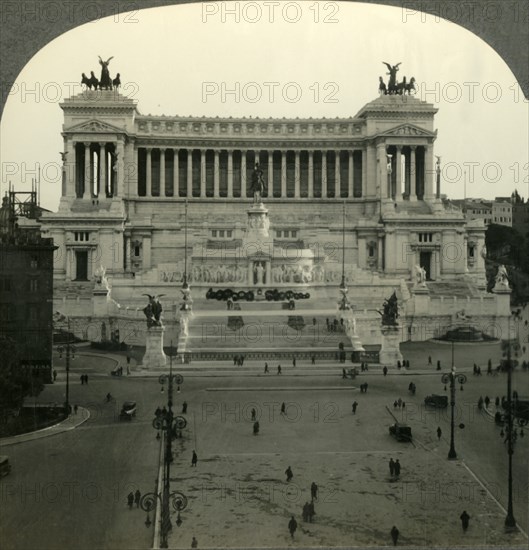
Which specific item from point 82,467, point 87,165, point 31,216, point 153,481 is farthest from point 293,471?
point 87,165

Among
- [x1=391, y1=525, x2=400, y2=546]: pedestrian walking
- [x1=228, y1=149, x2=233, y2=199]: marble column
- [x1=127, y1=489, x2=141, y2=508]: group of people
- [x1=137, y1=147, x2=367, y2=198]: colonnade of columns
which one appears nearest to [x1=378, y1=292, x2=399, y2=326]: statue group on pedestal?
[x1=127, y1=489, x2=141, y2=508]: group of people

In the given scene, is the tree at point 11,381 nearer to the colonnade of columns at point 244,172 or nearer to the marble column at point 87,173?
the marble column at point 87,173

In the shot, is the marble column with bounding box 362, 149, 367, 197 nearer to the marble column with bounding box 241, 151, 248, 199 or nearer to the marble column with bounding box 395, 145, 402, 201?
the marble column with bounding box 395, 145, 402, 201

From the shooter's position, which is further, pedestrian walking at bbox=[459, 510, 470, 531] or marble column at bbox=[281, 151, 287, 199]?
marble column at bbox=[281, 151, 287, 199]

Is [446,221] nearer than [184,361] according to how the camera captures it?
No

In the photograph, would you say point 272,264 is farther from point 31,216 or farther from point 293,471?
point 293,471

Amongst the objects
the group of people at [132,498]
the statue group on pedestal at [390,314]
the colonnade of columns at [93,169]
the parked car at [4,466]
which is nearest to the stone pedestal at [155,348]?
the statue group on pedestal at [390,314]

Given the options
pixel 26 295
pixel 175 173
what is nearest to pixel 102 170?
pixel 175 173
